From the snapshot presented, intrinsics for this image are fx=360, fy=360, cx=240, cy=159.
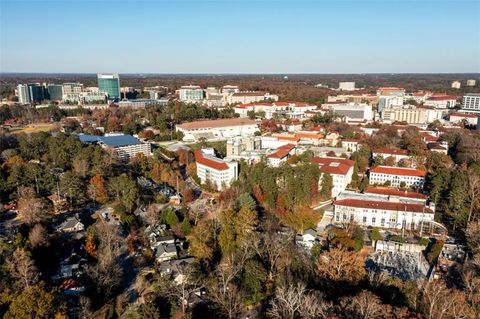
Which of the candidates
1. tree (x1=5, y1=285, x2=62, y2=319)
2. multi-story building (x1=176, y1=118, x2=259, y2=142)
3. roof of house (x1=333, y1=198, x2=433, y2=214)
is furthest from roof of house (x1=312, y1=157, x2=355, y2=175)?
tree (x1=5, y1=285, x2=62, y2=319)

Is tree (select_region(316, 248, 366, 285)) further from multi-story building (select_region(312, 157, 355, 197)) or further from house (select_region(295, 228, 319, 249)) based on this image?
multi-story building (select_region(312, 157, 355, 197))

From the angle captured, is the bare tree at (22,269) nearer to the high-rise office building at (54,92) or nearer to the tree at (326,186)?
the tree at (326,186)

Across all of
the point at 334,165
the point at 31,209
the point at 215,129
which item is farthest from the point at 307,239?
the point at 215,129

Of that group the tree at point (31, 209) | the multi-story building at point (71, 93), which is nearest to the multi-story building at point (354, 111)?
the tree at point (31, 209)

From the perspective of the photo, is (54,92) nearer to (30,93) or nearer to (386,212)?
(30,93)

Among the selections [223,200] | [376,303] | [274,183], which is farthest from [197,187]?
[376,303]
